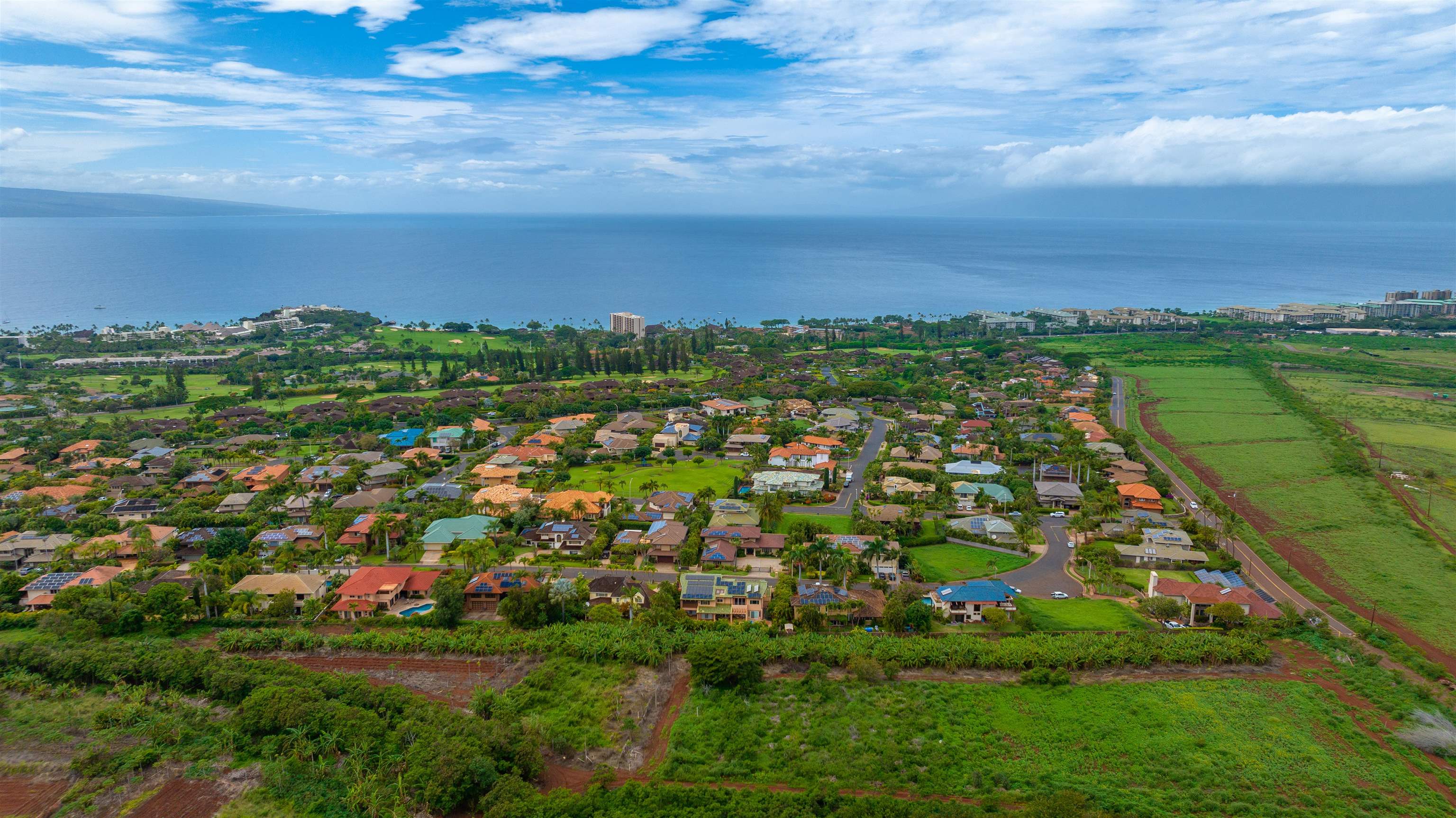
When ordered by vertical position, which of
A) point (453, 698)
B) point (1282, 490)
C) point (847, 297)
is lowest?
point (453, 698)

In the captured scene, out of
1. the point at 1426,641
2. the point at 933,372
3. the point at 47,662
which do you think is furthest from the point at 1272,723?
the point at 933,372

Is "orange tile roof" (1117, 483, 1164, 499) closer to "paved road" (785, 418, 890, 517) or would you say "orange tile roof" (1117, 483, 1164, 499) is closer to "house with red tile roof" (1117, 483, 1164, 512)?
"house with red tile roof" (1117, 483, 1164, 512)

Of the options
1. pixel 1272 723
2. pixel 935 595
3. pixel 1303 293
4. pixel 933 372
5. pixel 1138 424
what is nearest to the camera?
pixel 1272 723

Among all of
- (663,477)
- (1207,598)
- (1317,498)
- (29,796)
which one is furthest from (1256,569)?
(29,796)

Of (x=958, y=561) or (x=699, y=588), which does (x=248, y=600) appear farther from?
(x=958, y=561)

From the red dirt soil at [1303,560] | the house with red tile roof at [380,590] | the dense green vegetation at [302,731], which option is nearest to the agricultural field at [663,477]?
the house with red tile roof at [380,590]

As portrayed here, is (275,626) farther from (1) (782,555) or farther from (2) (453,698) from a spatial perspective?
(1) (782,555)

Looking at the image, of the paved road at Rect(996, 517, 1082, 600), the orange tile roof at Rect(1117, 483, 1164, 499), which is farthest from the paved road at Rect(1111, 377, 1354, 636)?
the paved road at Rect(996, 517, 1082, 600)
